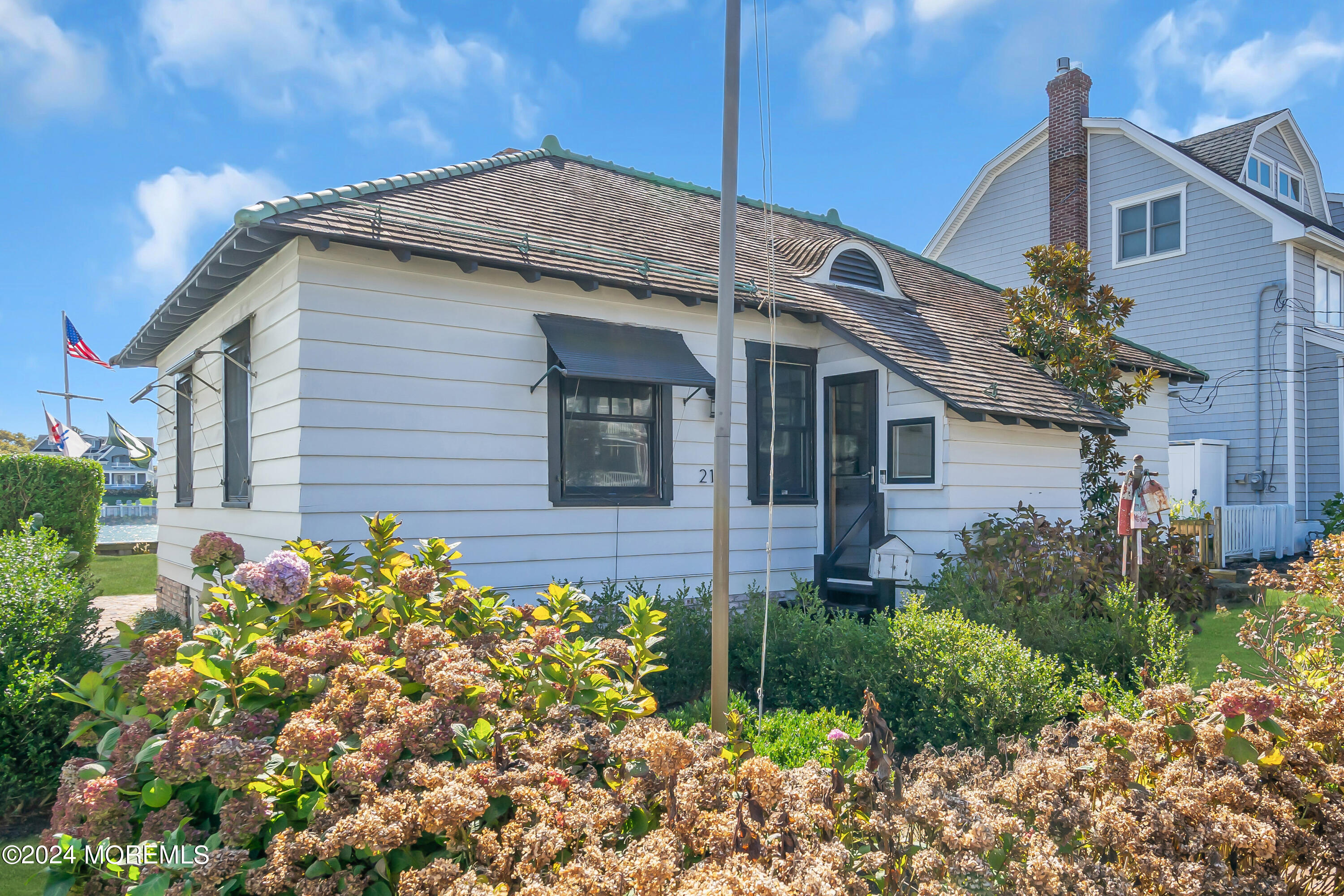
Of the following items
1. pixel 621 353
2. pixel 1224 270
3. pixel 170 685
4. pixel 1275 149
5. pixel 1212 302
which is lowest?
pixel 170 685

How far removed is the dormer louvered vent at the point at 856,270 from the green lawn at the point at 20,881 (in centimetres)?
878

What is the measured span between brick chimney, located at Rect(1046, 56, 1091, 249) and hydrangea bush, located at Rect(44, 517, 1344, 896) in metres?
14.9

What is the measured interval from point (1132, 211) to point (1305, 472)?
638 cm

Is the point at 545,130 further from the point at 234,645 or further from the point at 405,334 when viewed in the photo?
the point at 234,645

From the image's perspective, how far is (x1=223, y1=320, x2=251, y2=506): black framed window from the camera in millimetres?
7172

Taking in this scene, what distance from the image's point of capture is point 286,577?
2.64 metres

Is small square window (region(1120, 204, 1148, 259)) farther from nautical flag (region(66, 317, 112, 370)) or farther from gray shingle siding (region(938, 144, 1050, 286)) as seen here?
nautical flag (region(66, 317, 112, 370))

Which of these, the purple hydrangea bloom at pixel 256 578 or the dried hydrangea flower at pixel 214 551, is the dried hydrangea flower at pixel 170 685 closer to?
the purple hydrangea bloom at pixel 256 578

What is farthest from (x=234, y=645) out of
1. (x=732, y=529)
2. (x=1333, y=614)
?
(x=1333, y=614)

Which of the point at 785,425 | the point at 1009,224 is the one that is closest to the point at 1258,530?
the point at 1009,224

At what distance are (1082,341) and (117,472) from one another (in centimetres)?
9365

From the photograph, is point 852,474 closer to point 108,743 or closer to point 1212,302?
point 108,743

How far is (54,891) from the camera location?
1932mm

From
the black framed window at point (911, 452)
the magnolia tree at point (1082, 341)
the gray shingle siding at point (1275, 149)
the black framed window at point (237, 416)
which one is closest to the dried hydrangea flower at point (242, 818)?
the black framed window at point (237, 416)
